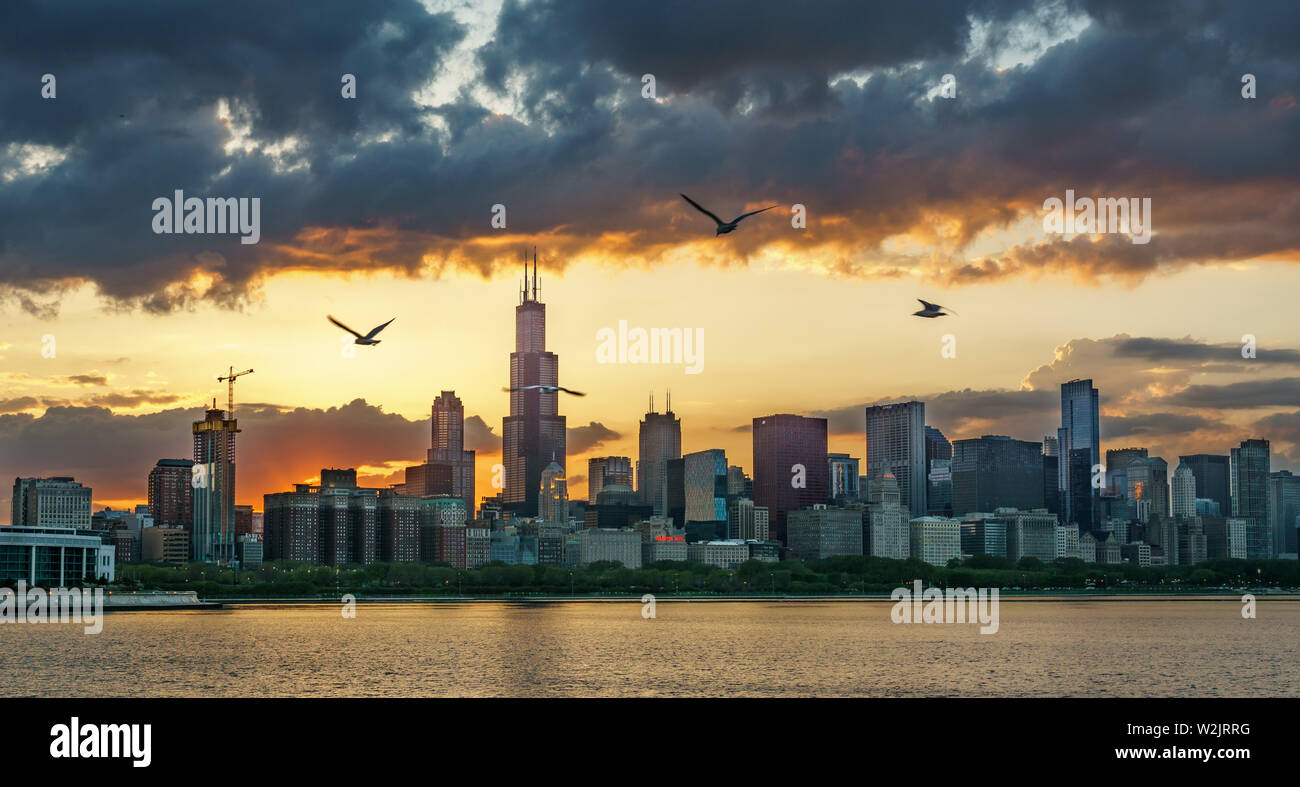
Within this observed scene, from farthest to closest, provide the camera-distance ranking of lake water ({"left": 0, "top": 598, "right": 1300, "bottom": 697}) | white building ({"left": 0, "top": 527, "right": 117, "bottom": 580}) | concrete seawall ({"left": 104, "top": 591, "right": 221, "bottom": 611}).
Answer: white building ({"left": 0, "top": 527, "right": 117, "bottom": 580}) < concrete seawall ({"left": 104, "top": 591, "right": 221, "bottom": 611}) < lake water ({"left": 0, "top": 598, "right": 1300, "bottom": 697})

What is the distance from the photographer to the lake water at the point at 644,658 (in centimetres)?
6412

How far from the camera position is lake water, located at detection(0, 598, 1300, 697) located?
2525 inches

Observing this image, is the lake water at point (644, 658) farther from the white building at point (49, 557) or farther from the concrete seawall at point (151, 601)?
the white building at point (49, 557)

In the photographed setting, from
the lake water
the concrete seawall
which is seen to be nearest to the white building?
the concrete seawall

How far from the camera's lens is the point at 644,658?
271 feet

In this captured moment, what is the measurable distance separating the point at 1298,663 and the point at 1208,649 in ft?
40.9

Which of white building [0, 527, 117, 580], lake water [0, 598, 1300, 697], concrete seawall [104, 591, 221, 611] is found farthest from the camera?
white building [0, 527, 117, 580]

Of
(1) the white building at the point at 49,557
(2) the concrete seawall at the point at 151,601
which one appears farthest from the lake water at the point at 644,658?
(1) the white building at the point at 49,557

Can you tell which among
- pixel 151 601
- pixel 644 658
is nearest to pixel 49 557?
pixel 151 601

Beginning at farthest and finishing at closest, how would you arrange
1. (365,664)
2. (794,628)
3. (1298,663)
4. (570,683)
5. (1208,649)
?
1. (794,628)
2. (1208,649)
3. (1298,663)
4. (365,664)
5. (570,683)

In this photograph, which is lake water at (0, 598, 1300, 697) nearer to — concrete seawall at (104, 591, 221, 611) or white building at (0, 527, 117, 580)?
concrete seawall at (104, 591, 221, 611)
